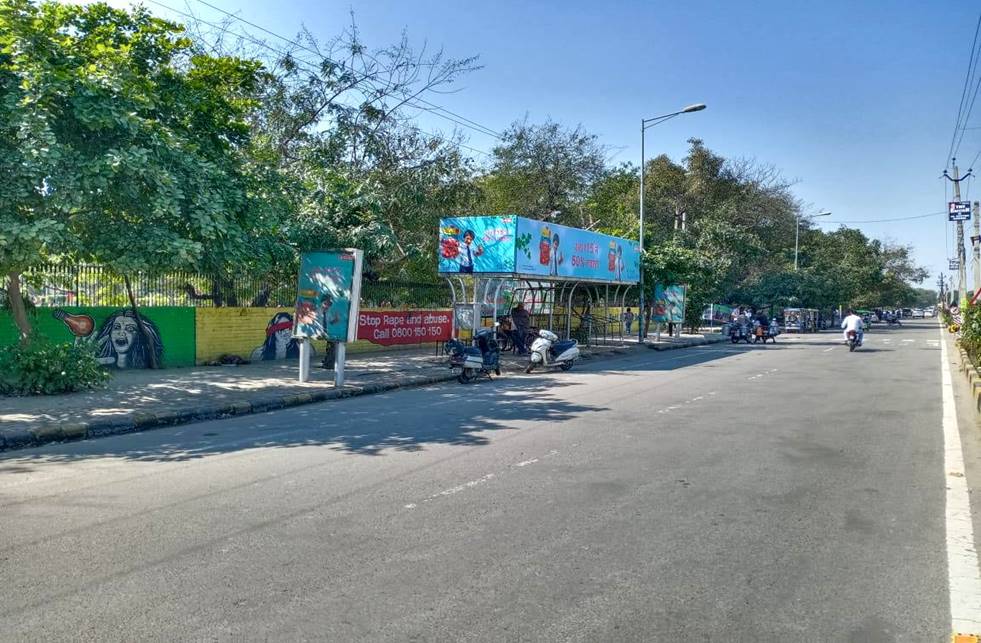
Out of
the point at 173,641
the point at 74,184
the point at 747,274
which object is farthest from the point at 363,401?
the point at 747,274

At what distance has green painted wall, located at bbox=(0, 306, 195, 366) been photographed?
13.6 meters

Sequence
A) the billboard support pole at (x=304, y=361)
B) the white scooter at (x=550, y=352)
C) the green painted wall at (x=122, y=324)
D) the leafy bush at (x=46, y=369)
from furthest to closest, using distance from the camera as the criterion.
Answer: the white scooter at (x=550, y=352) < the billboard support pole at (x=304, y=361) < the green painted wall at (x=122, y=324) < the leafy bush at (x=46, y=369)

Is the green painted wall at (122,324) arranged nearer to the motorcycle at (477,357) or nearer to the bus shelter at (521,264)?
the motorcycle at (477,357)

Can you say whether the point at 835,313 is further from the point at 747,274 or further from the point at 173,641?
the point at 173,641

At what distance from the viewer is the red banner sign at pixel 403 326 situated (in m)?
20.9

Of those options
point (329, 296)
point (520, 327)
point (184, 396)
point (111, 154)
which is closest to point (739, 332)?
point (520, 327)

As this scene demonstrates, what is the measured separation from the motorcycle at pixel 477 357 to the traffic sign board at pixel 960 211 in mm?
30479

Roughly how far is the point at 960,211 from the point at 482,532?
39.4 metres

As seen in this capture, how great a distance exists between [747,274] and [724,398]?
46.7 metres

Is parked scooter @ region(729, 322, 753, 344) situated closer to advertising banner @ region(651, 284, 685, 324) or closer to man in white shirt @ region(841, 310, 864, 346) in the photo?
advertising banner @ region(651, 284, 685, 324)

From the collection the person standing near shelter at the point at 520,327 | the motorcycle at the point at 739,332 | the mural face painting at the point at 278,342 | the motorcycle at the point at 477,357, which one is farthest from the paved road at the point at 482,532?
the motorcycle at the point at 739,332

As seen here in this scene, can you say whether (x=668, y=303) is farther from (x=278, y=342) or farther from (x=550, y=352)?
(x=278, y=342)

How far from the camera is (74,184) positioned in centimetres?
971

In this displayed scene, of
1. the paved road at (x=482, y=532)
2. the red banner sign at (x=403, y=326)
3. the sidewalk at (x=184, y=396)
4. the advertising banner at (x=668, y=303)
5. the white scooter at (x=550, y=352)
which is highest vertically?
the advertising banner at (x=668, y=303)
